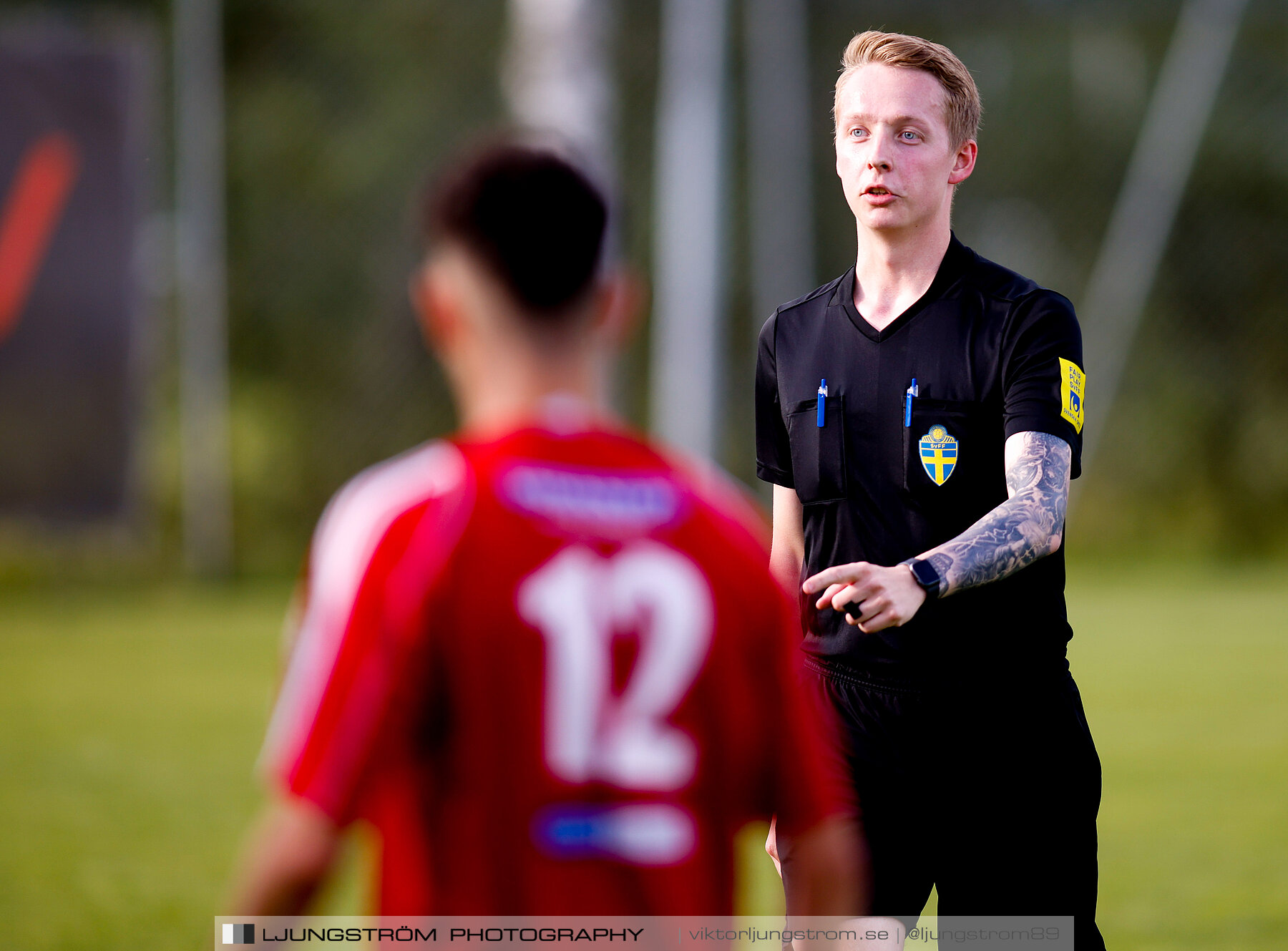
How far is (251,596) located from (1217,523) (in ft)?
34.0

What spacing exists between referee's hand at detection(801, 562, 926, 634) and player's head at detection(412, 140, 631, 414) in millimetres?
704

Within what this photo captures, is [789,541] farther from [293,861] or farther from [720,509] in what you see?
[293,861]

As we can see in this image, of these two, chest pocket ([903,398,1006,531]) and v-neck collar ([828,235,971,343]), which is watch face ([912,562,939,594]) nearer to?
chest pocket ([903,398,1006,531])

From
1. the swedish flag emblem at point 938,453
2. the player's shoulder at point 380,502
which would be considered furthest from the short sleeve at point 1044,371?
the player's shoulder at point 380,502

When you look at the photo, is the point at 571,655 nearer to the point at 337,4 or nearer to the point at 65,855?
the point at 65,855

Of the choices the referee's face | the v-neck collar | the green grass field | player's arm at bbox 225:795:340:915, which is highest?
the referee's face

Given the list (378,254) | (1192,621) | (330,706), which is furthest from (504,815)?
(378,254)

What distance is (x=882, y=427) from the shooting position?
106 inches

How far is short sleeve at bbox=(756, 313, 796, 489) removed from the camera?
291 cm

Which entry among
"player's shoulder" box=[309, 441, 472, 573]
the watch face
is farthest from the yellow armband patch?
"player's shoulder" box=[309, 441, 472, 573]

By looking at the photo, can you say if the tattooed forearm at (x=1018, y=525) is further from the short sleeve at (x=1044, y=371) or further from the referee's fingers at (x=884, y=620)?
the referee's fingers at (x=884, y=620)

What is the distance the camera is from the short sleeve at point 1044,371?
8.28 ft

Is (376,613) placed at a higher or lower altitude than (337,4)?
lower

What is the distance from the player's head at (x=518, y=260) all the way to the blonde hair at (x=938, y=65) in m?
1.09
